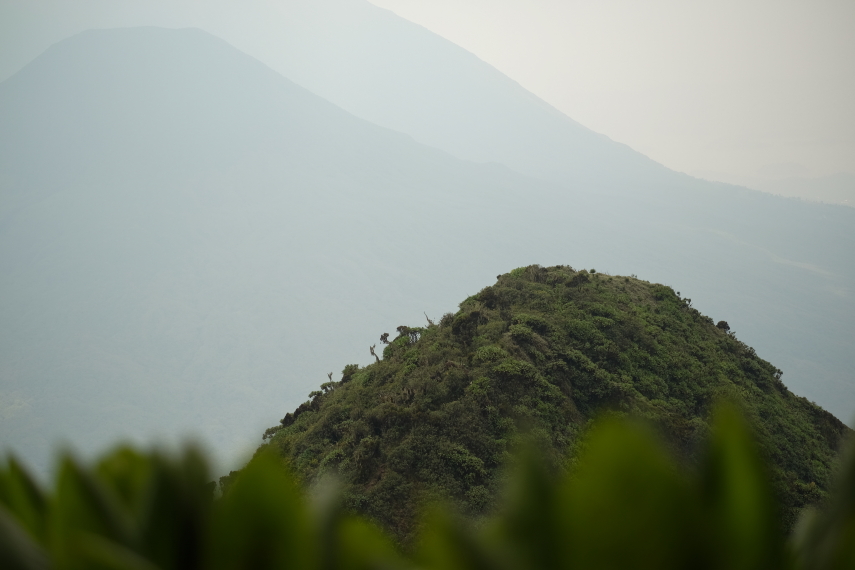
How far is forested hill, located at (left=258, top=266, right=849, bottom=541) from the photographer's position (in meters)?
10.8

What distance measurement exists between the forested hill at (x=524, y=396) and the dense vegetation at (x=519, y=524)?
890cm

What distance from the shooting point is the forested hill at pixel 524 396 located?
10.8 meters

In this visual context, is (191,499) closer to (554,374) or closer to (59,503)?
(59,503)

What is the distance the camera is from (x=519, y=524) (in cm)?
60

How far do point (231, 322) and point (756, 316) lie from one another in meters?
198

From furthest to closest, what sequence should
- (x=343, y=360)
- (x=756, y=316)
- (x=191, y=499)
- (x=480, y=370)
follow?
(x=756, y=316) < (x=343, y=360) < (x=480, y=370) < (x=191, y=499)

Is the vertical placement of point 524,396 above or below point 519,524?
above

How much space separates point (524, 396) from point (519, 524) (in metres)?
12.4

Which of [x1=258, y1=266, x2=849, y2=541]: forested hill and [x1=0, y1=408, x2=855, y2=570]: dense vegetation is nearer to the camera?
[x1=0, y1=408, x2=855, y2=570]: dense vegetation

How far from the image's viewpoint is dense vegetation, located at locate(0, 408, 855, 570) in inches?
20.3

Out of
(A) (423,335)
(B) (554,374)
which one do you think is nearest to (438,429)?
(B) (554,374)

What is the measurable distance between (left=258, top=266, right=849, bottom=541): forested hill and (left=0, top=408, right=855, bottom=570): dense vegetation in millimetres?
8904

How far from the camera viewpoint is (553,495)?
586mm

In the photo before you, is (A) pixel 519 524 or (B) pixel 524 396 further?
(B) pixel 524 396
